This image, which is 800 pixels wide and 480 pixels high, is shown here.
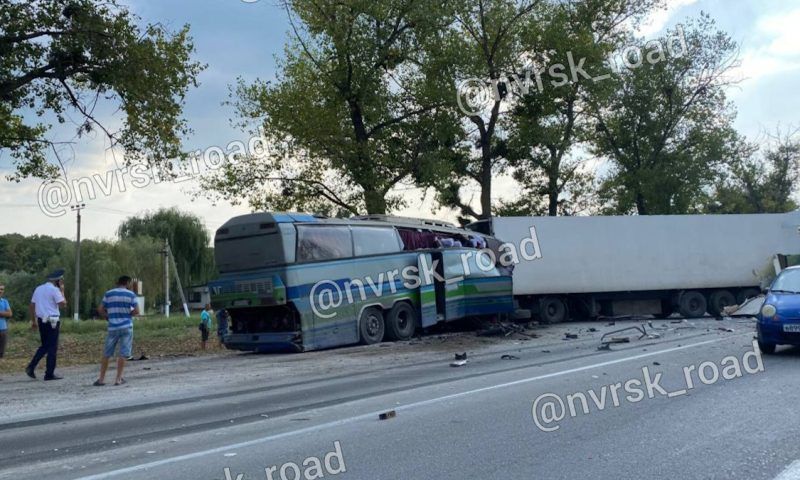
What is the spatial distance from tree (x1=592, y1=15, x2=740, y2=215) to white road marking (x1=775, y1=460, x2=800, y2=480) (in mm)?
33209

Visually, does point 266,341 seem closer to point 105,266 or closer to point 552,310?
point 552,310

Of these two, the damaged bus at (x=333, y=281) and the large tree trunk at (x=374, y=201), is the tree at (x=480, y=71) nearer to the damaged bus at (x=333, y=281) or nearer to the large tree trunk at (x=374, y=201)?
the large tree trunk at (x=374, y=201)

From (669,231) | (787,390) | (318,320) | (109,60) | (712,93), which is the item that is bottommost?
(787,390)

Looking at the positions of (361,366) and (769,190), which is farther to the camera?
(769,190)

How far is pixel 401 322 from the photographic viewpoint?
728 inches

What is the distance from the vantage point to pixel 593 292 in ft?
83.0

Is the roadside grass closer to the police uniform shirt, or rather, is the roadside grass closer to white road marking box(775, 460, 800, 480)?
the police uniform shirt

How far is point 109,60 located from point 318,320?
7.54 m

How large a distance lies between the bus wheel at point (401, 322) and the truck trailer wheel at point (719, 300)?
13.8 metres

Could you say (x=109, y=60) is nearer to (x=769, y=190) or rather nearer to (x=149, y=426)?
(x=149, y=426)

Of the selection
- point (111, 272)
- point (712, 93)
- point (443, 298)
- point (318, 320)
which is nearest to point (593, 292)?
point (443, 298)

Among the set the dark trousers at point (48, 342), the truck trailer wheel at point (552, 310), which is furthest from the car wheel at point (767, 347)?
the truck trailer wheel at point (552, 310)

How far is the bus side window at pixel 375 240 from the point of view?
17.7 meters

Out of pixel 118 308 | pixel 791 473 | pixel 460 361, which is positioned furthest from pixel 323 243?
pixel 791 473
